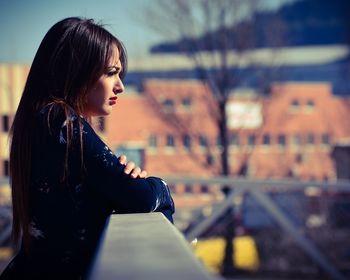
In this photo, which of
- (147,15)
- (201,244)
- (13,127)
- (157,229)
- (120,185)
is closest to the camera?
(157,229)

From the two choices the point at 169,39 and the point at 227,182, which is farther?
the point at 169,39

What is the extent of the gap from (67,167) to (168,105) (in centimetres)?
1921

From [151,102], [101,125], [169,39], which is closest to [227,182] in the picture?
[101,125]

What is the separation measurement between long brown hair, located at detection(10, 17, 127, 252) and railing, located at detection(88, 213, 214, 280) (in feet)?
0.92

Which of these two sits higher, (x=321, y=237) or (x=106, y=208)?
(x=106, y=208)

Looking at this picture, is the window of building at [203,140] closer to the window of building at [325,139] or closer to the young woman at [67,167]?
the young woman at [67,167]

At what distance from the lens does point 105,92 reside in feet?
4.31

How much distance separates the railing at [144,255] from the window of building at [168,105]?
19.2 metres

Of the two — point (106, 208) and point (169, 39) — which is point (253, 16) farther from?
point (106, 208)

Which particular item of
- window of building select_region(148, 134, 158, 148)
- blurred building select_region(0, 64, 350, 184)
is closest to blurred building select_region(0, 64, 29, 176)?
blurred building select_region(0, 64, 350, 184)

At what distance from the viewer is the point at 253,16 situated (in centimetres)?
1709

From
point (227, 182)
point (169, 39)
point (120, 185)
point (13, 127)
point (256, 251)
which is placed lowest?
point (256, 251)

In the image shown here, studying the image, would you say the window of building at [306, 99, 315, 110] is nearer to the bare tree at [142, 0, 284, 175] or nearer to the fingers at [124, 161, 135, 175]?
the bare tree at [142, 0, 284, 175]

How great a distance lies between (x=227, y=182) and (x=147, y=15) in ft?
40.3
